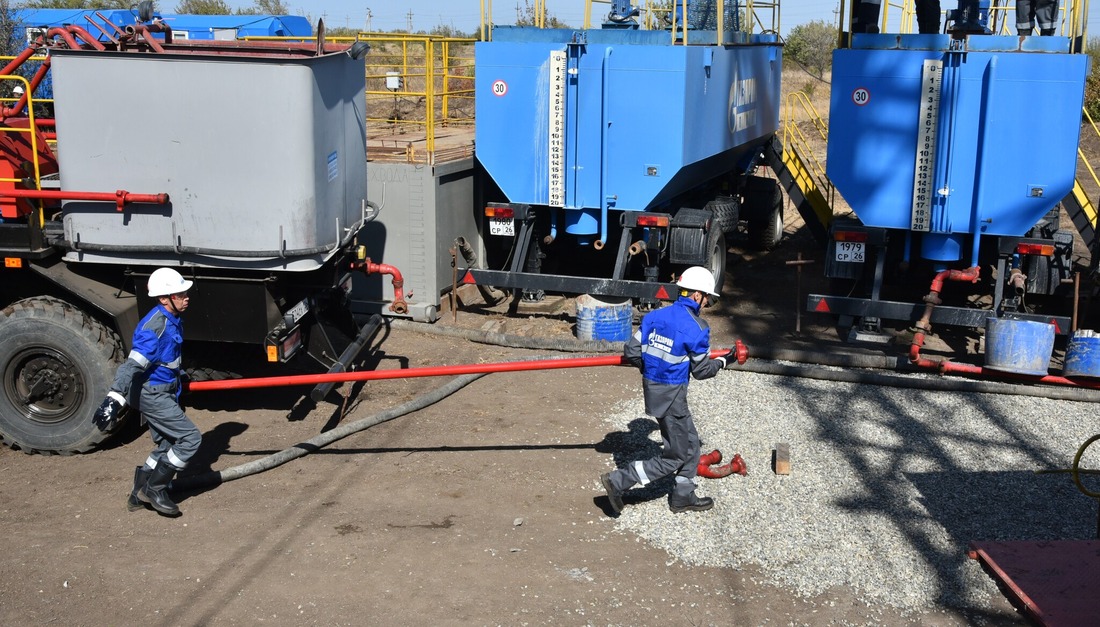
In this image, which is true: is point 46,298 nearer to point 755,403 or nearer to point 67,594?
point 67,594

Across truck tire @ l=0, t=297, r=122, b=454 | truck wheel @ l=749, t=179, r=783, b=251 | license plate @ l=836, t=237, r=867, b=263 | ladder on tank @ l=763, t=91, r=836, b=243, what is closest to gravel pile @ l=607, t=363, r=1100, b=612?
license plate @ l=836, t=237, r=867, b=263

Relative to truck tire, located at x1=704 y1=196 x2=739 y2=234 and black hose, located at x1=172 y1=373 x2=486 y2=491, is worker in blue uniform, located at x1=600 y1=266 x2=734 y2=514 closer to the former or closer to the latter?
black hose, located at x1=172 y1=373 x2=486 y2=491

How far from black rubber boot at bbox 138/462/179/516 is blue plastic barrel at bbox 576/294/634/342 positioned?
523 centimetres

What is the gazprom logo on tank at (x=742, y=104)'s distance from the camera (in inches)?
534

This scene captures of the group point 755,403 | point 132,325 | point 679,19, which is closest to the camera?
point 132,325

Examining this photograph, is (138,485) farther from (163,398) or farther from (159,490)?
(163,398)

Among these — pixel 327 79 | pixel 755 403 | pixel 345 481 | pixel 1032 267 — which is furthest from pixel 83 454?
pixel 1032 267

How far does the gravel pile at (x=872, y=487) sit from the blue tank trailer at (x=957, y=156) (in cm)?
195

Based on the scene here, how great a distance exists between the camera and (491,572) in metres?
6.48

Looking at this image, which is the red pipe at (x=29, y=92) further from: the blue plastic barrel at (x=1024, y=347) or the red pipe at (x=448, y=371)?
the blue plastic barrel at (x=1024, y=347)

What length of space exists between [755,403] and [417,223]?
457cm

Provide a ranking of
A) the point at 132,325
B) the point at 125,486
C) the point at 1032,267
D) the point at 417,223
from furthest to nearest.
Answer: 1. the point at 417,223
2. the point at 1032,267
3. the point at 132,325
4. the point at 125,486

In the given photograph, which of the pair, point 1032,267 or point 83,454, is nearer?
point 83,454

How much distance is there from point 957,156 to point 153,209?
781 cm
